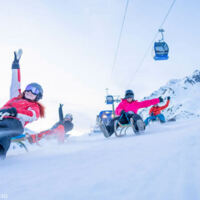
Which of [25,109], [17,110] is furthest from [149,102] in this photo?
[17,110]

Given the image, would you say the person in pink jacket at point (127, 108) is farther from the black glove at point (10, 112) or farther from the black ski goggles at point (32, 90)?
the black glove at point (10, 112)

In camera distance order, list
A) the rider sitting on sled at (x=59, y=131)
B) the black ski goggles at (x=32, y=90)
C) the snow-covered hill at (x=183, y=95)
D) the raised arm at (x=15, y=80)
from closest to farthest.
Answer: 1. the black ski goggles at (x=32, y=90)
2. the raised arm at (x=15, y=80)
3. the rider sitting on sled at (x=59, y=131)
4. the snow-covered hill at (x=183, y=95)

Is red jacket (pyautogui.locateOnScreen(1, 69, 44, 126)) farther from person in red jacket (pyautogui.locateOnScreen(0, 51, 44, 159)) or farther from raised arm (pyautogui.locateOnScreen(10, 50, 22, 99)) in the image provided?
raised arm (pyautogui.locateOnScreen(10, 50, 22, 99))

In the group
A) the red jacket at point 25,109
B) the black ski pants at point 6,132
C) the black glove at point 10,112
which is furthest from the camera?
the red jacket at point 25,109

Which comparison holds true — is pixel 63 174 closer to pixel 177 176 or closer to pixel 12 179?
pixel 12 179

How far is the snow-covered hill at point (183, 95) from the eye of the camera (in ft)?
448

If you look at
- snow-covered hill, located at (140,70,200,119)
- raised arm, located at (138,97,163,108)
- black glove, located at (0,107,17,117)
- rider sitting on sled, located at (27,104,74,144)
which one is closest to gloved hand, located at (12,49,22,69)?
black glove, located at (0,107,17,117)

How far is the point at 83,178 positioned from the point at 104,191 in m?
0.28

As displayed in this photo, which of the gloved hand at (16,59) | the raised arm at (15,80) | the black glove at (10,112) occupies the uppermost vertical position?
the gloved hand at (16,59)

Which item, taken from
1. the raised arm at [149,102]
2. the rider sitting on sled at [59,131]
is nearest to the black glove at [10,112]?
the rider sitting on sled at [59,131]

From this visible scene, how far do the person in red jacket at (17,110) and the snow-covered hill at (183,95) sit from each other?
462 feet

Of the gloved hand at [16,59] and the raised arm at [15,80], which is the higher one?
the gloved hand at [16,59]

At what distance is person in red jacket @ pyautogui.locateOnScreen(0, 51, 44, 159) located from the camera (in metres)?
2.21

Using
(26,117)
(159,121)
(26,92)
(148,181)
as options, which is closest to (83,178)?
(148,181)
